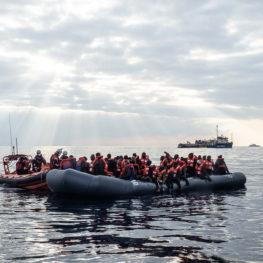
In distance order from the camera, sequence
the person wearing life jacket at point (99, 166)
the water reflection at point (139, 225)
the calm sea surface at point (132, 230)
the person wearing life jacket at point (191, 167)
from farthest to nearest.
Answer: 1. the person wearing life jacket at point (191, 167)
2. the person wearing life jacket at point (99, 166)
3. the water reflection at point (139, 225)
4. the calm sea surface at point (132, 230)

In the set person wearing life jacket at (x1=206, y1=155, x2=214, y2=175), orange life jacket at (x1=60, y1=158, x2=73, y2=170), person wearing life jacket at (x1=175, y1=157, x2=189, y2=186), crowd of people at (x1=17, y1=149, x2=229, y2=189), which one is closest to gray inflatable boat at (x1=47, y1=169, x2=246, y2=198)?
crowd of people at (x1=17, y1=149, x2=229, y2=189)

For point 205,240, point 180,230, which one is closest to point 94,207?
point 180,230

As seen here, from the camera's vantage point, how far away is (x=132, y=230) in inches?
582

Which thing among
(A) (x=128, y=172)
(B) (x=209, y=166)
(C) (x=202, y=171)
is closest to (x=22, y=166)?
Result: (A) (x=128, y=172)

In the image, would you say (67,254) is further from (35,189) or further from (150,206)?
(35,189)

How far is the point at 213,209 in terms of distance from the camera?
20.0m

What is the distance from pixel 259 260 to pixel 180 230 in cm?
407

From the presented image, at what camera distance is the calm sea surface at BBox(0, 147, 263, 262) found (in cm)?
1155

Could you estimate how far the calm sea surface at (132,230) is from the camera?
11547 millimetres

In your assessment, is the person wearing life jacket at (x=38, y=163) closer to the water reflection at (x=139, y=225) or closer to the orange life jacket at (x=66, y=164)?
the orange life jacket at (x=66, y=164)

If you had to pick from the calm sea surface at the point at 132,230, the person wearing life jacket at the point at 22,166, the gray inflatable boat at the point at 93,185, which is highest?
the person wearing life jacket at the point at 22,166

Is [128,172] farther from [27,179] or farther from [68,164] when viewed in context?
[27,179]

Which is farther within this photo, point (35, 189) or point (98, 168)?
point (35, 189)

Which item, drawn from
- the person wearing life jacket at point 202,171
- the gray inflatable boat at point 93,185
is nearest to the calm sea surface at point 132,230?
the gray inflatable boat at point 93,185
